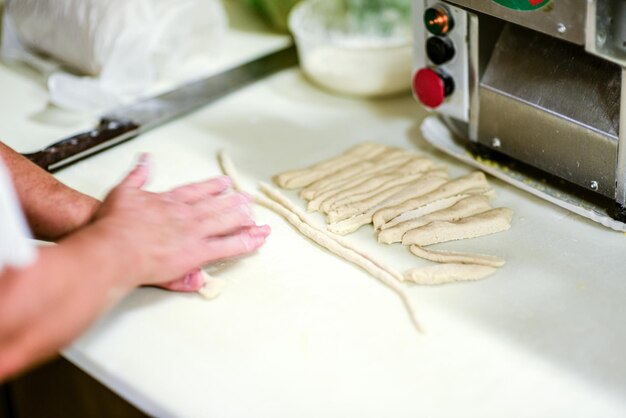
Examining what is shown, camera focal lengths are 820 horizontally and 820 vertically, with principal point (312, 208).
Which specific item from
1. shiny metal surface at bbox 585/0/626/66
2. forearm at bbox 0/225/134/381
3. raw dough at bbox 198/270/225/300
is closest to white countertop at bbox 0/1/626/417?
raw dough at bbox 198/270/225/300

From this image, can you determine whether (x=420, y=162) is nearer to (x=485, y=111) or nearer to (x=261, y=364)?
(x=485, y=111)

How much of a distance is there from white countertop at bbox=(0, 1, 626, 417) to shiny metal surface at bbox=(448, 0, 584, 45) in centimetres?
29

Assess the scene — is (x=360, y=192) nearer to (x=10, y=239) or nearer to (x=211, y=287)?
(x=211, y=287)

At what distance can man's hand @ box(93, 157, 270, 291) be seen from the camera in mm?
948

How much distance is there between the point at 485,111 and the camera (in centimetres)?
122

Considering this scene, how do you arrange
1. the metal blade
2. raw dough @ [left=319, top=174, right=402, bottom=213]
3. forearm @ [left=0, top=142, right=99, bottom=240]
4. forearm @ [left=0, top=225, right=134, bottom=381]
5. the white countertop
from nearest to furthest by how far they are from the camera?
1. forearm @ [left=0, top=225, right=134, bottom=381]
2. the white countertop
3. forearm @ [left=0, top=142, right=99, bottom=240]
4. raw dough @ [left=319, top=174, right=402, bottom=213]
5. the metal blade

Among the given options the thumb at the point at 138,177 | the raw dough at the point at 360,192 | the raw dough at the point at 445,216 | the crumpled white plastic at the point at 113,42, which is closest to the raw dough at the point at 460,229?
the raw dough at the point at 445,216

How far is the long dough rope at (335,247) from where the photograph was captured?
1.03 metres

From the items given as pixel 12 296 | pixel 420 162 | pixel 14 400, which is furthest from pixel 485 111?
pixel 14 400

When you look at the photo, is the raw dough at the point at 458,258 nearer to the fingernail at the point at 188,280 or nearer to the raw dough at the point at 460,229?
the raw dough at the point at 460,229

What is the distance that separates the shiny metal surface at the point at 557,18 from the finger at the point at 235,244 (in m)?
0.43

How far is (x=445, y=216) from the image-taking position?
116 cm

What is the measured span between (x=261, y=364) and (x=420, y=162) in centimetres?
50

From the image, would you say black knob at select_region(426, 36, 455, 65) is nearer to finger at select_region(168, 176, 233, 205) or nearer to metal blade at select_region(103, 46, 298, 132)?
finger at select_region(168, 176, 233, 205)
